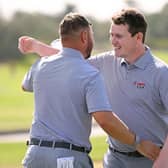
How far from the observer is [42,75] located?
5.04 metres

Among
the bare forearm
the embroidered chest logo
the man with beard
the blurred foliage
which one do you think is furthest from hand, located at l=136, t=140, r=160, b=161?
the blurred foliage

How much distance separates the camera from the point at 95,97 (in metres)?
4.72

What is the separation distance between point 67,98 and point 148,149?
76cm

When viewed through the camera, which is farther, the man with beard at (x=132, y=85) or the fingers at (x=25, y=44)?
the fingers at (x=25, y=44)

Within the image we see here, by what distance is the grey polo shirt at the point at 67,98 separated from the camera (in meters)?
4.76

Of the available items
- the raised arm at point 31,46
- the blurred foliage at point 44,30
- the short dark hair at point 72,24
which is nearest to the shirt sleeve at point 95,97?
the short dark hair at point 72,24

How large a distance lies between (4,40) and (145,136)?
6706cm

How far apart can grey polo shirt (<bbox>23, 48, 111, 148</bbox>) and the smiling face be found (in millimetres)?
551

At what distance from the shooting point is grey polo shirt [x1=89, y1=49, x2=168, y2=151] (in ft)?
17.7

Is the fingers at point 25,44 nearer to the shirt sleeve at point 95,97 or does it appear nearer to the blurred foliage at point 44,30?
the shirt sleeve at point 95,97

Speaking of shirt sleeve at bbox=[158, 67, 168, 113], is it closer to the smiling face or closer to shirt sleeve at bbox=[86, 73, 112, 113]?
the smiling face

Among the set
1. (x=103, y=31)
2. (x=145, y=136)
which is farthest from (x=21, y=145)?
(x=103, y=31)

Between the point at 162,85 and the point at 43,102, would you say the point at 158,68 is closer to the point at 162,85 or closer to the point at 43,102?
the point at 162,85

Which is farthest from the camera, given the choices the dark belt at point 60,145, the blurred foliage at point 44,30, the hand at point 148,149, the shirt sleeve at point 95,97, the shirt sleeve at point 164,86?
the blurred foliage at point 44,30
